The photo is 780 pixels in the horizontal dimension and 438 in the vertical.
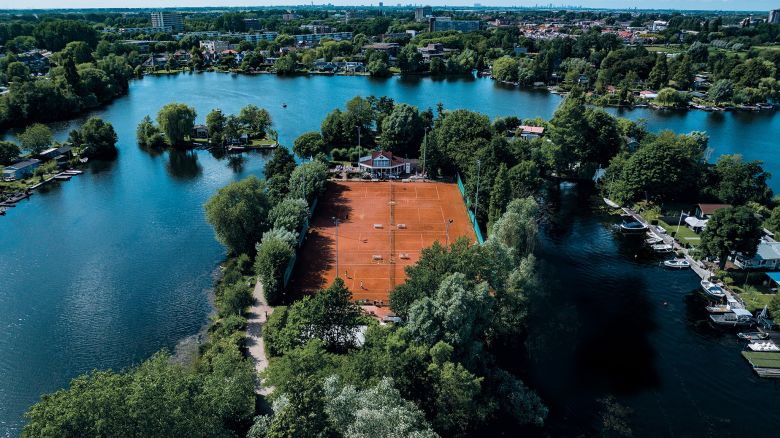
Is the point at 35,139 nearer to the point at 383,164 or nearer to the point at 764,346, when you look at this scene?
the point at 383,164

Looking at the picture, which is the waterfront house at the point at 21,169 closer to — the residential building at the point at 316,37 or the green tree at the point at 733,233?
the green tree at the point at 733,233

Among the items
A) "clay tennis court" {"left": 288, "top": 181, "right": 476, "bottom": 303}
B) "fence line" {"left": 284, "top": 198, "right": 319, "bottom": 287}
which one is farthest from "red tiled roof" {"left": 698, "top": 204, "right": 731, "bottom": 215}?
"fence line" {"left": 284, "top": 198, "right": 319, "bottom": 287}

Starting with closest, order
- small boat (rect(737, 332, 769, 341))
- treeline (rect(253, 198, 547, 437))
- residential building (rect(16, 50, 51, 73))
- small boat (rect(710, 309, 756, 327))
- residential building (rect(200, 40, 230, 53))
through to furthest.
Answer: treeline (rect(253, 198, 547, 437))
small boat (rect(737, 332, 769, 341))
small boat (rect(710, 309, 756, 327))
residential building (rect(16, 50, 51, 73))
residential building (rect(200, 40, 230, 53))

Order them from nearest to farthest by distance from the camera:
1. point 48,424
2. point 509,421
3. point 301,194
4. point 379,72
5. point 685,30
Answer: point 48,424
point 509,421
point 301,194
point 379,72
point 685,30

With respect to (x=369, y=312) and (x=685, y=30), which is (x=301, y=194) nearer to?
(x=369, y=312)

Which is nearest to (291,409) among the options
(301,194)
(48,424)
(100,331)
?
(48,424)

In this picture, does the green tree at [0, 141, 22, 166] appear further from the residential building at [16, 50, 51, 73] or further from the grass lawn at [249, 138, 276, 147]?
the residential building at [16, 50, 51, 73]

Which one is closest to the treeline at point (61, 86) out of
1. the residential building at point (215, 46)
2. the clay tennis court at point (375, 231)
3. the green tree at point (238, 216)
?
the residential building at point (215, 46)
